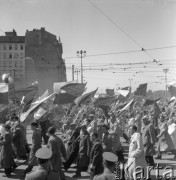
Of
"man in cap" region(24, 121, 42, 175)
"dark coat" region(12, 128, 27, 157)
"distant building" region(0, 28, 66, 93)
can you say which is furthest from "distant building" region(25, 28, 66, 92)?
"man in cap" region(24, 121, 42, 175)

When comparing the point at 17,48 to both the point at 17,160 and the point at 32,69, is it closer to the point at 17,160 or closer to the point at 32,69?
the point at 32,69

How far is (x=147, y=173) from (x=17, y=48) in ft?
276

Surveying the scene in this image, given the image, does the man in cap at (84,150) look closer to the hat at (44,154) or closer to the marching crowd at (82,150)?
the marching crowd at (82,150)

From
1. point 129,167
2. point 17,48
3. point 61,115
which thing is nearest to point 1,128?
point 129,167

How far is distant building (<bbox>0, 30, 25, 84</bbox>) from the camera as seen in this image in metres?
89.2

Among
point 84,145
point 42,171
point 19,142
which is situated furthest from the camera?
point 19,142

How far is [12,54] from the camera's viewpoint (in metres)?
92.2

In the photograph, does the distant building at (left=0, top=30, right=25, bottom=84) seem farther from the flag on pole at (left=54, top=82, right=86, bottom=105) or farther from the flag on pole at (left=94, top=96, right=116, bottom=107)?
the flag on pole at (left=94, top=96, right=116, bottom=107)

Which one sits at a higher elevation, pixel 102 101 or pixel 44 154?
pixel 102 101

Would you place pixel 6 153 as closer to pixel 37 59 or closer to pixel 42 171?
pixel 42 171

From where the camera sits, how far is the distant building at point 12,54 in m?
89.2

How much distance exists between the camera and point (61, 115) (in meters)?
23.3

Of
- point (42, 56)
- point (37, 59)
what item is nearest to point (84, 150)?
point (42, 56)

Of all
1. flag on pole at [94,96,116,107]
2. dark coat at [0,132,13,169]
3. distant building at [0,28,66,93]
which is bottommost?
dark coat at [0,132,13,169]
